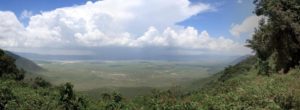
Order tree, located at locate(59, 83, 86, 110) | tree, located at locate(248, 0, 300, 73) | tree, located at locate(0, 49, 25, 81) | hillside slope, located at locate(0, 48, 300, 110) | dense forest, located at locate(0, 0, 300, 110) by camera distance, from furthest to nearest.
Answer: tree, located at locate(0, 49, 25, 81) → tree, located at locate(59, 83, 86, 110) → tree, located at locate(248, 0, 300, 73) → dense forest, located at locate(0, 0, 300, 110) → hillside slope, located at locate(0, 48, 300, 110)

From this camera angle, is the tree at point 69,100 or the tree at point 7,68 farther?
the tree at point 7,68

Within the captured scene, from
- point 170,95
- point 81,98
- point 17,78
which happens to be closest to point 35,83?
point 17,78

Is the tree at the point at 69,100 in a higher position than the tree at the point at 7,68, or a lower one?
lower

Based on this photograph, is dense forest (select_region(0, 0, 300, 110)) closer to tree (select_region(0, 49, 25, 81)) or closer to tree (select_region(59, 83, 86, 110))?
tree (select_region(59, 83, 86, 110))

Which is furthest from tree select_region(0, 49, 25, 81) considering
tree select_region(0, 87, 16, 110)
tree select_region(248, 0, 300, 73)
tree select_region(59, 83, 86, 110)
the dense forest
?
tree select_region(248, 0, 300, 73)

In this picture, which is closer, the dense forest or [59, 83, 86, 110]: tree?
the dense forest

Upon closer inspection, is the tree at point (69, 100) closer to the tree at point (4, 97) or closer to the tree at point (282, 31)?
the tree at point (4, 97)

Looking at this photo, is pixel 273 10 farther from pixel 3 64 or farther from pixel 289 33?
pixel 3 64

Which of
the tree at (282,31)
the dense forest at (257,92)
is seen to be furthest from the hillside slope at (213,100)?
the tree at (282,31)
